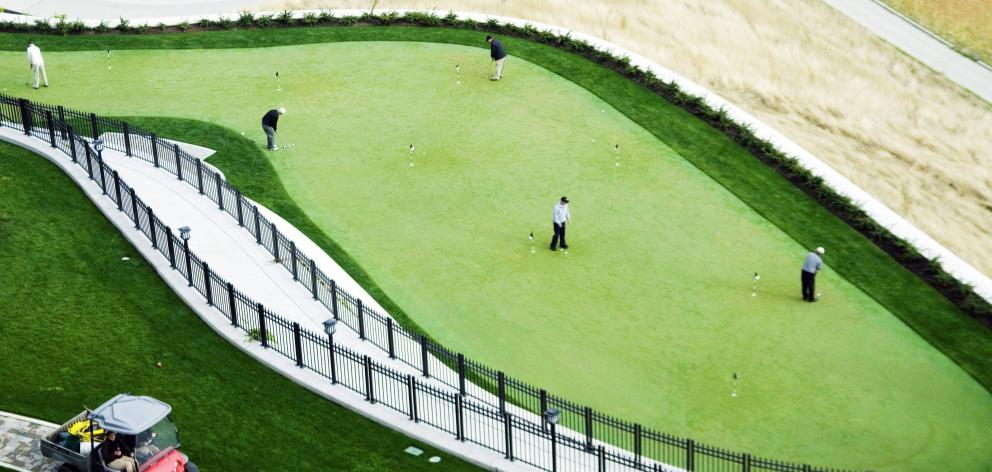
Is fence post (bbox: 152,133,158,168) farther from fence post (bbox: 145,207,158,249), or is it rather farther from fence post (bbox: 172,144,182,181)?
fence post (bbox: 145,207,158,249)

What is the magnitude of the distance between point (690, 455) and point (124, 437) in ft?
38.2

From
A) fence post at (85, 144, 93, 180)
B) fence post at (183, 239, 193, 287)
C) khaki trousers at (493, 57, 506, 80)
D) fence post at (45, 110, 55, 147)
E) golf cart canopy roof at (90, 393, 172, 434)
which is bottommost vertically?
golf cart canopy roof at (90, 393, 172, 434)

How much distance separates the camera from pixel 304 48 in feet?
165

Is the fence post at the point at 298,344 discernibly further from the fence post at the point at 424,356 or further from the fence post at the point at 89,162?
the fence post at the point at 89,162

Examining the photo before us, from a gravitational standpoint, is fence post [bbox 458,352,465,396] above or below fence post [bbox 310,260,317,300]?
below

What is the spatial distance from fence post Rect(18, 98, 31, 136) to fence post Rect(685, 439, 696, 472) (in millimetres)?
24207

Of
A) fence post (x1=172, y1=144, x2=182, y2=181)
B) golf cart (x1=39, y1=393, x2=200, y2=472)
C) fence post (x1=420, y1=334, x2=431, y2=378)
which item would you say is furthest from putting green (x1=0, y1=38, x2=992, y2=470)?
golf cart (x1=39, y1=393, x2=200, y2=472)

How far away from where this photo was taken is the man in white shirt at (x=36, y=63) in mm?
44812

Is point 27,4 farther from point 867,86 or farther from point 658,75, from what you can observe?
point 867,86

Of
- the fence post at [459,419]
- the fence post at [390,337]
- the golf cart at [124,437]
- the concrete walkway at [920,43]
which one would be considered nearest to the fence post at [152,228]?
the fence post at [390,337]

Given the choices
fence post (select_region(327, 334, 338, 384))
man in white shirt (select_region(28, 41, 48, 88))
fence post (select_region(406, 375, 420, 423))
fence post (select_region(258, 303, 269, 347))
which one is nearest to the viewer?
Result: fence post (select_region(406, 375, 420, 423))

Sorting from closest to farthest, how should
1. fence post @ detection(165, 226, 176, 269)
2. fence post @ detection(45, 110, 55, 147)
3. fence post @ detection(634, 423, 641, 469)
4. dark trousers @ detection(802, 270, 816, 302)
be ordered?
fence post @ detection(634, 423, 641, 469) < fence post @ detection(165, 226, 176, 269) < dark trousers @ detection(802, 270, 816, 302) < fence post @ detection(45, 110, 55, 147)

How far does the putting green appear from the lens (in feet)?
99.3

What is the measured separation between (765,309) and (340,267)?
39.2 ft
